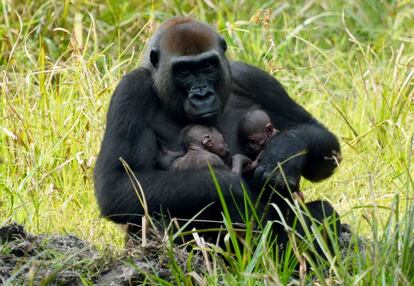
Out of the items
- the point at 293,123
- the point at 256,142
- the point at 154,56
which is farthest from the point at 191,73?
the point at 293,123

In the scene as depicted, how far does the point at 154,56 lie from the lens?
17.5 ft

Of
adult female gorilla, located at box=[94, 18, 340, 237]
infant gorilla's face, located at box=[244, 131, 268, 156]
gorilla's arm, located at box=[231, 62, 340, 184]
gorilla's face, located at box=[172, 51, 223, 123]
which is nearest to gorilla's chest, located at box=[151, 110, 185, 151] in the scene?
adult female gorilla, located at box=[94, 18, 340, 237]

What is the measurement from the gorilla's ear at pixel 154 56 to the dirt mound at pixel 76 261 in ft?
3.55

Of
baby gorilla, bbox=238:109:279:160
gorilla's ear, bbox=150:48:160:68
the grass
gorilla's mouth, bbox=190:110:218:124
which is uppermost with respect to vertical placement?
gorilla's ear, bbox=150:48:160:68

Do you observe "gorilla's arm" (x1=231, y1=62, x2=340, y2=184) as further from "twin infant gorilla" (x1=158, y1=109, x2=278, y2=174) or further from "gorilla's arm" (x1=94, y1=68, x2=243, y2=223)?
"gorilla's arm" (x1=94, y1=68, x2=243, y2=223)

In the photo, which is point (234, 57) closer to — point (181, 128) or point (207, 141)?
point (181, 128)

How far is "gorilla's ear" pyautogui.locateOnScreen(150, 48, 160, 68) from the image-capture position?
5.33m

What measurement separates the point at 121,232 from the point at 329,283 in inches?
74.7

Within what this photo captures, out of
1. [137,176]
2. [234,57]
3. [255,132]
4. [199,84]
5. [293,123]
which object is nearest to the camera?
[137,176]

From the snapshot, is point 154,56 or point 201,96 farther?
point 154,56

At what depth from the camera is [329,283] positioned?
13.1ft

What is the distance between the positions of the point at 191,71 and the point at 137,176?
583 millimetres

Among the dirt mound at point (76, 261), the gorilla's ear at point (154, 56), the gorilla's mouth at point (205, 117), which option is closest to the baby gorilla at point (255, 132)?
the gorilla's mouth at point (205, 117)

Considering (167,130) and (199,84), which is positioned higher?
(199,84)
